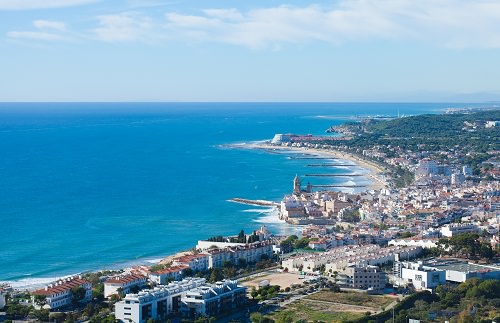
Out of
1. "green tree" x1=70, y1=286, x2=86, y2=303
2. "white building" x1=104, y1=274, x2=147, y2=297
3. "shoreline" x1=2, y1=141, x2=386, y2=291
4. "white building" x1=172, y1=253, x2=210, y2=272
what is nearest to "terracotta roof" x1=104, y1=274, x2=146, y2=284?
"white building" x1=104, y1=274, x2=147, y2=297

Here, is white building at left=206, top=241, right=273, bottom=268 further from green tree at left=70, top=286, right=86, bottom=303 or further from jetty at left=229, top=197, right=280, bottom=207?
jetty at left=229, top=197, right=280, bottom=207

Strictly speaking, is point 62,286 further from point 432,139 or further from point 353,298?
point 432,139

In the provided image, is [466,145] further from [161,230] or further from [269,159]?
[161,230]

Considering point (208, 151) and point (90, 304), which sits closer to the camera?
→ point (90, 304)

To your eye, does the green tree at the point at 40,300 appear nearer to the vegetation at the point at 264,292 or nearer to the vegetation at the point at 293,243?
the vegetation at the point at 264,292

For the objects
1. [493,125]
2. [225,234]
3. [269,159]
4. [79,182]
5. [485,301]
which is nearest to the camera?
[485,301]

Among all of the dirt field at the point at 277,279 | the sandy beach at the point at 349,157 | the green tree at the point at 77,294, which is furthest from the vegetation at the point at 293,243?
the sandy beach at the point at 349,157

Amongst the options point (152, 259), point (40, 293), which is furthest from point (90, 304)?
point (152, 259)
